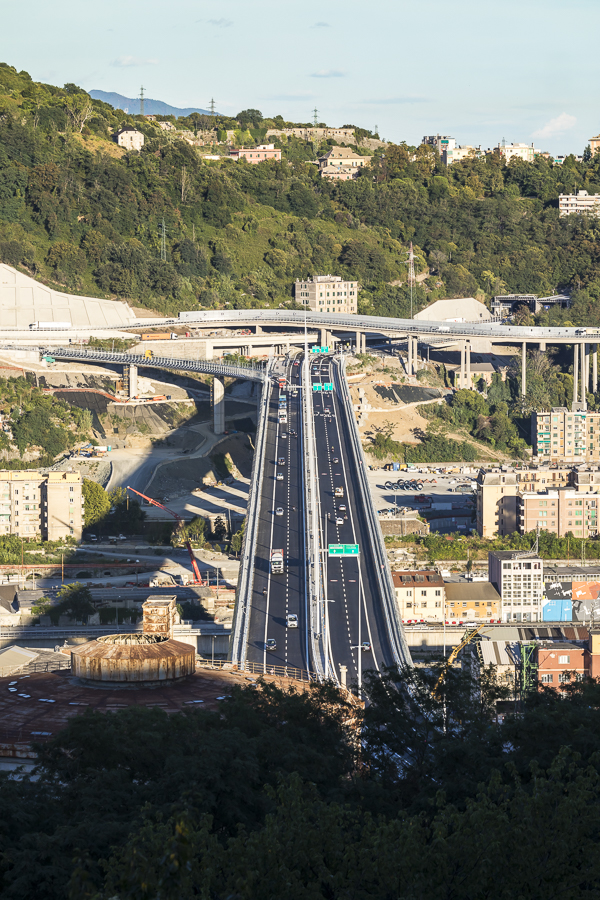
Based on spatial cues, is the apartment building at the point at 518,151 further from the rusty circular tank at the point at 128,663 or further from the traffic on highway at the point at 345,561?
the rusty circular tank at the point at 128,663

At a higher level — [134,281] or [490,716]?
[134,281]

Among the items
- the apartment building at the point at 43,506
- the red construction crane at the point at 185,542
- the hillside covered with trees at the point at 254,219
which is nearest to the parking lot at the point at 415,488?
the red construction crane at the point at 185,542

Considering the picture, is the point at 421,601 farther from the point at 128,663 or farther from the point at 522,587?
the point at 128,663

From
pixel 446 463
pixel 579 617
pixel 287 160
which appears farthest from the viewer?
pixel 287 160

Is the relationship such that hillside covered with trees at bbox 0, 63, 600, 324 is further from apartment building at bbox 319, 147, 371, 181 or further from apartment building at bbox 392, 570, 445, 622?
apartment building at bbox 392, 570, 445, 622

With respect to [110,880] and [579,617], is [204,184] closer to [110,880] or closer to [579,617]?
[579,617]

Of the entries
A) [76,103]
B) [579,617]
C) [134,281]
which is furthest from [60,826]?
[76,103]
